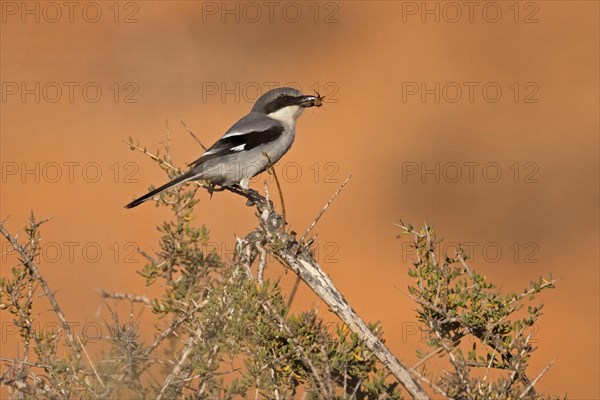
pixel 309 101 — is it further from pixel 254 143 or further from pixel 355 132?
pixel 355 132

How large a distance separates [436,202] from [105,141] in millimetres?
5965

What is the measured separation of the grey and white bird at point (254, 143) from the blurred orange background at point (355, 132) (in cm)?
234

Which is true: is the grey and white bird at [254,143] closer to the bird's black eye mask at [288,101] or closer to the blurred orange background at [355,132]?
the bird's black eye mask at [288,101]

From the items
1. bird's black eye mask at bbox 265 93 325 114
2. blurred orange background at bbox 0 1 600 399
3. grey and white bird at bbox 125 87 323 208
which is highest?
blurred orange background at bbox 0 1 600 399

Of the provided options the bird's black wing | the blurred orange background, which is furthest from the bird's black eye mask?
the blurred orange background

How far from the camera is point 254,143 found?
6352 millimetres

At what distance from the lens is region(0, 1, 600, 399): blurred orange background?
11.1 m

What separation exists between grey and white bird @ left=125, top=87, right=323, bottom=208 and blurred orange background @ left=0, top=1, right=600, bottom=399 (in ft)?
7.66

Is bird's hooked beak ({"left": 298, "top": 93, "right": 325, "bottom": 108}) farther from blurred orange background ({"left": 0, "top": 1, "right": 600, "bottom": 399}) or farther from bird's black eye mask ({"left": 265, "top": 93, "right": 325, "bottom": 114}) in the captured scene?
blurred orange background ({"left": 0, "top": 1, "right": 600, "bottom": 399})

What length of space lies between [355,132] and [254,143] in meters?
8.65

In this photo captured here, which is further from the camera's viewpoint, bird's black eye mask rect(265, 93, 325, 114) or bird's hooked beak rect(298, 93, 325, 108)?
bird's black eye mask rect(265, 93, 325, 114)

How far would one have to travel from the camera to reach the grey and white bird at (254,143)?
605 cm

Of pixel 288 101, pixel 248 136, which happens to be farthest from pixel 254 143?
pixel 288 101

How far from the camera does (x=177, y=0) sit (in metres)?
19.0
